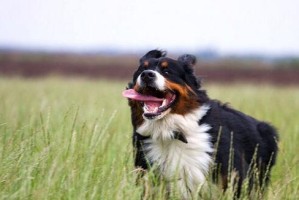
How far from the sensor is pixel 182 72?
5.48m

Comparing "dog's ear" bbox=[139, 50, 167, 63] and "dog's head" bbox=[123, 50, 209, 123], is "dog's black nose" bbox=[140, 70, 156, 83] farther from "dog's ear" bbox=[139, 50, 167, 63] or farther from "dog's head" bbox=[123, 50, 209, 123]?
"dog's ear" bbox=[139, 50, 167, 63]

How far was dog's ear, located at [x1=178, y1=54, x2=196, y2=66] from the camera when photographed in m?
5.62

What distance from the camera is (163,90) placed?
5199 millimetres

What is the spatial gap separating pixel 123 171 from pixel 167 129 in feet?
1.89

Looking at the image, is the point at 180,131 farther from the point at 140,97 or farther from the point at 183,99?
the point at 140,97

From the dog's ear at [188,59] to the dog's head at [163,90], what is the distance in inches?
2.5

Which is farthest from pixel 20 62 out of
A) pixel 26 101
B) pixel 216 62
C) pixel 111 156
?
pixel 111 156

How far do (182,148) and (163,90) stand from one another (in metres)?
0.50

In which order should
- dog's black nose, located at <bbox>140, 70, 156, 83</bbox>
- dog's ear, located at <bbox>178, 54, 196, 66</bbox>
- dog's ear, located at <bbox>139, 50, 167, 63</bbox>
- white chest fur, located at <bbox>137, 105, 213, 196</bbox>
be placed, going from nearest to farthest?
dog's black nose, located at <bbox>140, 70, 156, 83</bbox> < white chest fur, located at <bbox>137, 105, 213, 196</bbox> < dog's ear, located at <bbox>178, 54, 196, 66</bbox> < dog's ear, located at <bbox>139, 50, 167, 63</bbox>

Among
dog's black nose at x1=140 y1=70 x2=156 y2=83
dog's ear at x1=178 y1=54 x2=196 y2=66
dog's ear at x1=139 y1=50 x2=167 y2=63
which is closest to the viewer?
dog's black nose at x1=140 y1=70 x2=156 y2=83

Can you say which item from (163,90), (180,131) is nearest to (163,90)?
(163,90)

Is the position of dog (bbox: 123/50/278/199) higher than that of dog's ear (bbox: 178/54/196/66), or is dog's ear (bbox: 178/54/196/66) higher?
dog's ear (bbox: 178/54/196/66)

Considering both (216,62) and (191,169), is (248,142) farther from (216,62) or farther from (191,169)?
(216,62)

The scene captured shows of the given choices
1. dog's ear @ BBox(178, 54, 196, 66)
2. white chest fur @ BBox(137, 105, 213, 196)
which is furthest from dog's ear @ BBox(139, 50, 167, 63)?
white chest fur @ BBox(137, 105, 213, 196)
